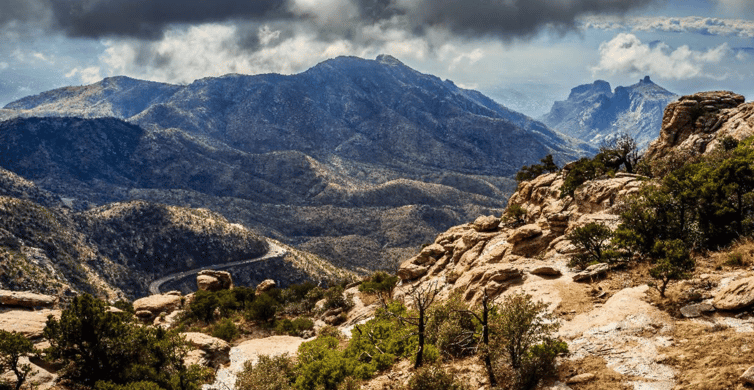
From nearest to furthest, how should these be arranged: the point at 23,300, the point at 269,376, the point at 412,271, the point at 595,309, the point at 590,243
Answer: the point at 595,309, the point at 269,376, the point at 590,243, the point at 23,300, the point at 412,271

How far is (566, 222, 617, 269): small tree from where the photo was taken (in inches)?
1282

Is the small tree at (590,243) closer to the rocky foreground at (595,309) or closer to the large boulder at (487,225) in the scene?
the rocky foreground at (595,309)

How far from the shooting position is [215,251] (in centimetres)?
17500

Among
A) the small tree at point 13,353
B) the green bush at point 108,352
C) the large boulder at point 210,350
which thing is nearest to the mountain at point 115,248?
the large boulder at point 210,350

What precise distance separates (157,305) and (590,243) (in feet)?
194

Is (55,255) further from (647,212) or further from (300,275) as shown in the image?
(647,212)

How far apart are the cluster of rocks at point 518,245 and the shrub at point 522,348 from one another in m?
7.13

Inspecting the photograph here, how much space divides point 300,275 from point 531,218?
383 ft

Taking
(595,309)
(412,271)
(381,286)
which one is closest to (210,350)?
(412,271)

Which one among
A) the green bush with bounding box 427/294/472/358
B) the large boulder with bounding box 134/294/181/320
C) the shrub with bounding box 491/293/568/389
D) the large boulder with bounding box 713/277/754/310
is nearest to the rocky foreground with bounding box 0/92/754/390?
the large boulder with bounding box 713/277/754/310

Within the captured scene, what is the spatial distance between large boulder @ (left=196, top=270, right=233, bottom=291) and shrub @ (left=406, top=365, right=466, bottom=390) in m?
55.8

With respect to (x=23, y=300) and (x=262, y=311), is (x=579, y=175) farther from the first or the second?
(x=23, y=300)

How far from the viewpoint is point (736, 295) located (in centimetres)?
→ 1931

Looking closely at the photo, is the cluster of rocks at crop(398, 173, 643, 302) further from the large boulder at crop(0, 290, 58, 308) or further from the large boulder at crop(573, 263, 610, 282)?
the large boulder at crop(0, 290, 58, 308)
